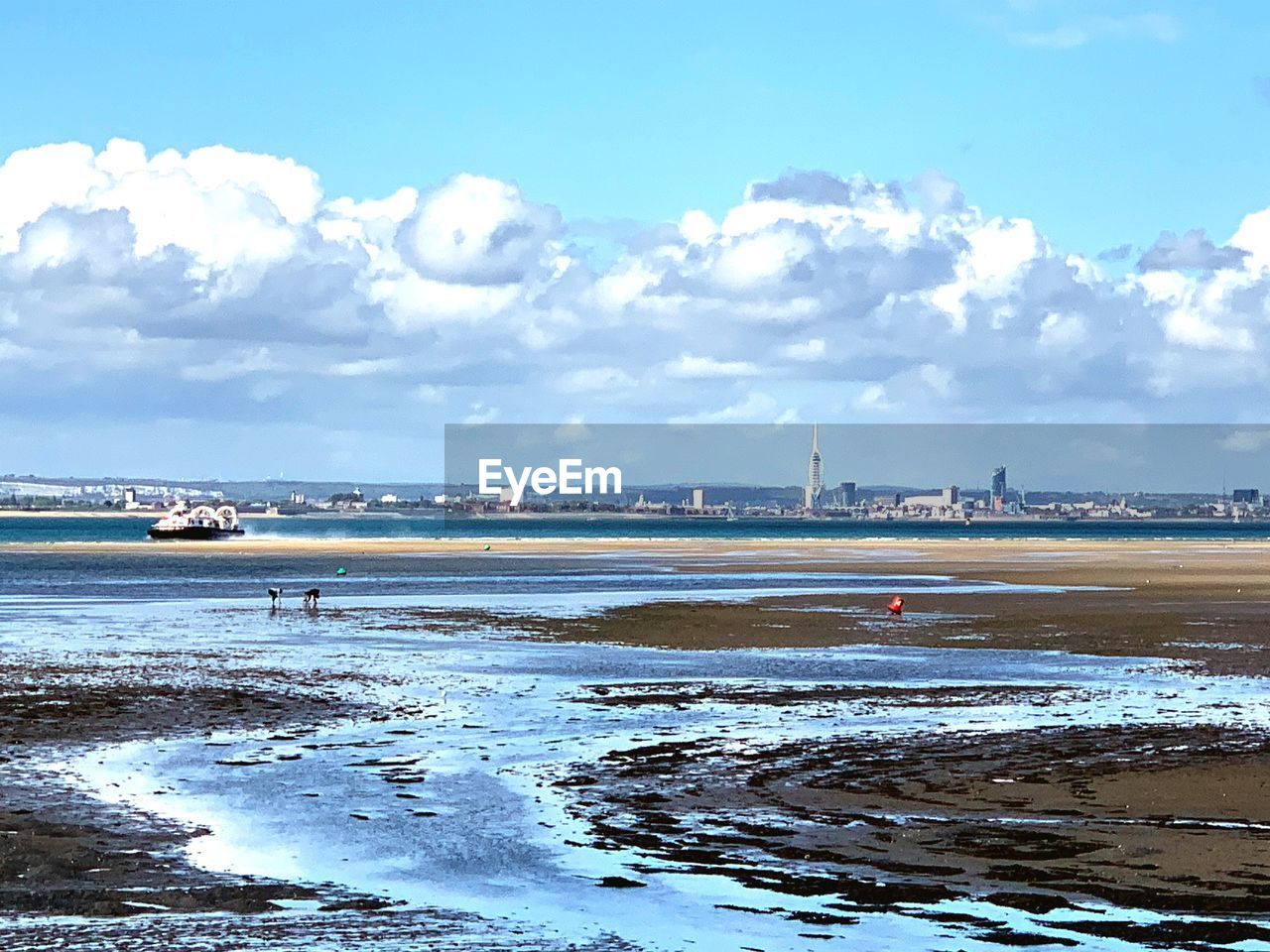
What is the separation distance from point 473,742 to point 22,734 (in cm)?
593

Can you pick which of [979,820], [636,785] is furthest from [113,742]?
[979,820]

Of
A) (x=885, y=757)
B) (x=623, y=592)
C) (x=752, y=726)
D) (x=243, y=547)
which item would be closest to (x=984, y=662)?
(x=752, y=726)

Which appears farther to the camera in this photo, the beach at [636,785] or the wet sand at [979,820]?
the wet sand at [979,820]

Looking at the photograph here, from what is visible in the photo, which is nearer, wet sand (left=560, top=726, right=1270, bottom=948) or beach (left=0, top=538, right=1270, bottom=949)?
beach (left=0, top=538, right=1270, bottom=949)

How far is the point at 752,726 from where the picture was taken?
2225 cm

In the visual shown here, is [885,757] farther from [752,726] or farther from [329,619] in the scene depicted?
[329,619]

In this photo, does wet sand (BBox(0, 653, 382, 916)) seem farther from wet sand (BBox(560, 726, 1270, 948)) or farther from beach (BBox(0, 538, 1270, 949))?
wet sand (BBox(560, 726, 1270, 948))

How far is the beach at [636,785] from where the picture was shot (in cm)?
1178

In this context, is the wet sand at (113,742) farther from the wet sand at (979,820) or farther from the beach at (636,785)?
the wet sand at (979,820)

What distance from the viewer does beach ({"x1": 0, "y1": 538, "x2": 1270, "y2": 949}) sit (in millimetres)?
11781

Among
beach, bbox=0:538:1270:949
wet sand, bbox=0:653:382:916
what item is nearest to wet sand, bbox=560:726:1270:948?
beach, bbox=0:538:1270:949

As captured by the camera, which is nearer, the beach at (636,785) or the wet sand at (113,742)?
the beach at (636,785)

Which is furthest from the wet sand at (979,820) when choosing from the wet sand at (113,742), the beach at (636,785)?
the wet sand at (113,742)

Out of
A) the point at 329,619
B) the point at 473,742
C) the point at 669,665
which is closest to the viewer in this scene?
the point at 473,742
